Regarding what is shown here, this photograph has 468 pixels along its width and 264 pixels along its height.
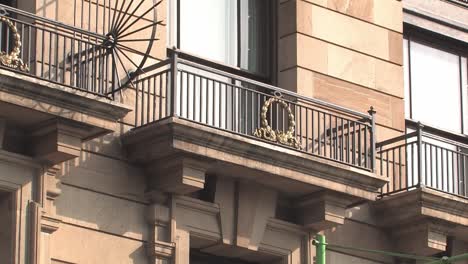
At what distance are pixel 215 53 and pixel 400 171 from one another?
341 centimetres

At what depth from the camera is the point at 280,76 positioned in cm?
2875

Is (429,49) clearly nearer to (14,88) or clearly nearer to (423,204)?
(423,204)

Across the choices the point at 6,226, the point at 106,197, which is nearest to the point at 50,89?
the point at 6,226

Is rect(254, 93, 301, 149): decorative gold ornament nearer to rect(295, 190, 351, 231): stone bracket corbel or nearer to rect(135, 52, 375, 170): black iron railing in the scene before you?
rect(135, 52, 375, 170): black iron railing

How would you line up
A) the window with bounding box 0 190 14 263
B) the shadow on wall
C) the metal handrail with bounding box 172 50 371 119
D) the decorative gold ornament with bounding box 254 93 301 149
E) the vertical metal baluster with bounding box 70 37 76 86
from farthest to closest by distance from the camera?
the decorative gold ornament with bounding box 254 93 301 149, the metal handrail with bounding box 172 50 371 119, the shadow on wall, the vertical metal baluster with bounding box 70 37 76 86, the window with bounding box 0 190 14 263

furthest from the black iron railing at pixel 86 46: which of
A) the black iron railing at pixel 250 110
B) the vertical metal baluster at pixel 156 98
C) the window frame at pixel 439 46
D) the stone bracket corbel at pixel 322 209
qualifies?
the window frame at pixel 439 46

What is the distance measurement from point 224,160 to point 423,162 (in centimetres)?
518

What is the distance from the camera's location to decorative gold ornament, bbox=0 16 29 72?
2378cm

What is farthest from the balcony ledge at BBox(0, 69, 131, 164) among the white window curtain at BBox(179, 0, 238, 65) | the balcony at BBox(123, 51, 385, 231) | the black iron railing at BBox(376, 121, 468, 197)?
the black iron railing at BBox(376, 121, 468, 197)

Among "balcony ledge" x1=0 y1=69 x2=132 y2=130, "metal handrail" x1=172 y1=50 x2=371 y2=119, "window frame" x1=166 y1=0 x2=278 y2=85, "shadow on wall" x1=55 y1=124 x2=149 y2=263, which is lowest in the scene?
"shadow on wall" x1=55 y1=124 x2=149 y2=263

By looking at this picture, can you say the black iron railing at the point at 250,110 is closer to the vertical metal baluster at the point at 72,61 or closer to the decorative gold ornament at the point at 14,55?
the vertical metal baluster at the point at 72,61

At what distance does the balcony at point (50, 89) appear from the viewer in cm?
2373

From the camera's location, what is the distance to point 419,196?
28.0 meters

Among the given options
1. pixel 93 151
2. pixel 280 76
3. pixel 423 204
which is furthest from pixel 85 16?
pixel 423 204
